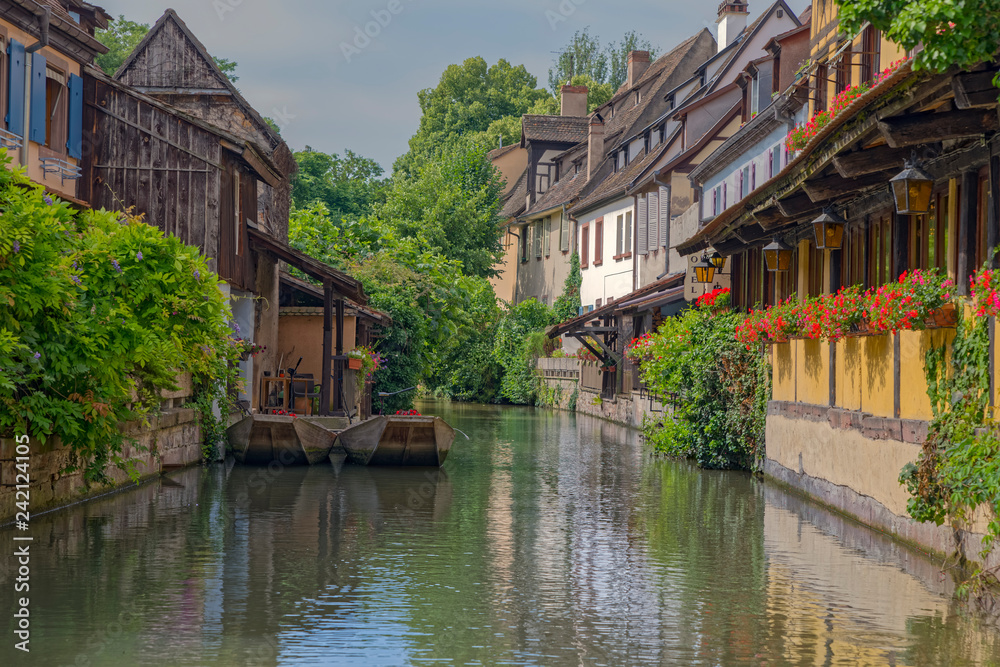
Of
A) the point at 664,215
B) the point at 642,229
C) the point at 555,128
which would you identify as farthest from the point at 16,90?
the point at 555,128

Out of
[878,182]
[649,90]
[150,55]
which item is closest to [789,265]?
[878,182]

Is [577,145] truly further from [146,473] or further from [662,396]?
[146,473]

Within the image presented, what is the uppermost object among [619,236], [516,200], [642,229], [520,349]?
[516,200]

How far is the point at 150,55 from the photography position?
29297mm

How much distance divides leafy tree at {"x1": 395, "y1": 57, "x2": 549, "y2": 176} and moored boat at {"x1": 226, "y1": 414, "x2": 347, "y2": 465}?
2005 inches

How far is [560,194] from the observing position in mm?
52625

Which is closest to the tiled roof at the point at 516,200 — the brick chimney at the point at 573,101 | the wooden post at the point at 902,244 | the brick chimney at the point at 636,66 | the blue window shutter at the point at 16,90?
the brick chimney at the point at 573,101

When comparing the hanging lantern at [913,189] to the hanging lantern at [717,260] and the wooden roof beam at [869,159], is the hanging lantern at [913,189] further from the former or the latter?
the hanging lantern at [717,260]

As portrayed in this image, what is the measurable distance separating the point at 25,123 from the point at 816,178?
37.4 feet

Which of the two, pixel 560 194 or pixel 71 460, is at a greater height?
pixel 560 194

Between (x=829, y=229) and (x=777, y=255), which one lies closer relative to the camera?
(x=829, y=229)

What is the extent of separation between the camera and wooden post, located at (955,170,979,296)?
1122 centimetres

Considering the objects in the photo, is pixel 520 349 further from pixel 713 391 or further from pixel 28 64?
pixel 28 64

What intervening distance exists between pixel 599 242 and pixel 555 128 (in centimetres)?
1209
